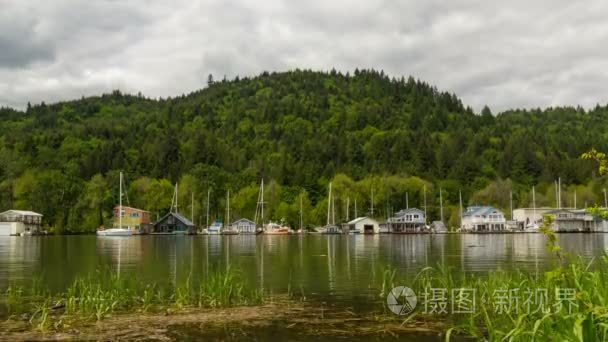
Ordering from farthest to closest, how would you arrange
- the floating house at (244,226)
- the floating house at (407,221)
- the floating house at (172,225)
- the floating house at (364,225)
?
the floating house at (407,221)
the floating house at (364,225)
the floating house at (244,226)
the floating house at (172,225)

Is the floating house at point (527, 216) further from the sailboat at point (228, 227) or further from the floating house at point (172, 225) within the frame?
the floating house at point (172, 225)

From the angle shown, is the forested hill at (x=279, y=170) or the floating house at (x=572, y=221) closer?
the floating house at (x=572, y=221)

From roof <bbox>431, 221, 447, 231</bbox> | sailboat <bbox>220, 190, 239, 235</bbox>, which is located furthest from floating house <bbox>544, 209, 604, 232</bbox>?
sailboat <bbox>220, 190, 239, 235</bbox>

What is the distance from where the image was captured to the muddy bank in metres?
14.5

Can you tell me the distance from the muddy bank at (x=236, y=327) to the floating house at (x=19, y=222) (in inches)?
4635

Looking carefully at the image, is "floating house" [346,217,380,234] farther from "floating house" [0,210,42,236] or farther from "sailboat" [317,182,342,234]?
"floating house" [0,210,42,236]

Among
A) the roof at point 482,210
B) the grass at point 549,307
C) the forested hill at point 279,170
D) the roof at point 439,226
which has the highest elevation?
the forested hill at point 279,170

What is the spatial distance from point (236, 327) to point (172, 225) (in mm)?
122074

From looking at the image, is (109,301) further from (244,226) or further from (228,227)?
(228,227)

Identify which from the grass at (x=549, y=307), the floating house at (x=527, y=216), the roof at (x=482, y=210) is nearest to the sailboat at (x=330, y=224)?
the roof at (x=482, y=210)

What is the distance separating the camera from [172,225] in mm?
133875

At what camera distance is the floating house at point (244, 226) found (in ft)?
443

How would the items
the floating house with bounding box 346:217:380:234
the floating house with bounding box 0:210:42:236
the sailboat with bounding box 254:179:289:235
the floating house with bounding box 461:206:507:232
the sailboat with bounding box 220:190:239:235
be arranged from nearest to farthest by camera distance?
the floating house with bounding box 0:210:42:236, the sailboat with bounding box 220:190:239:235, the sailboat with bounding box 254:179:289:235, the floating house with bounding box 461:206:507:232, the floating house with bounding box 346:217:380:234

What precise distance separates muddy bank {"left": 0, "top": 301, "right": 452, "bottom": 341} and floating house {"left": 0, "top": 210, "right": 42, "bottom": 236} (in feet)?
386
